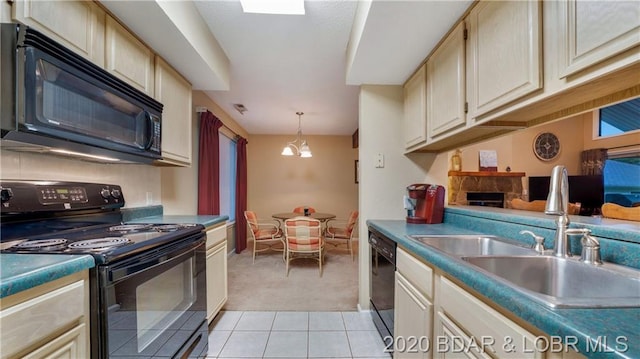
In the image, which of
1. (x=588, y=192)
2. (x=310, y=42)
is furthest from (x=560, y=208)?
(x=588, y=192)

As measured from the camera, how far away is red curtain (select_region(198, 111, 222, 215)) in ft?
9.83

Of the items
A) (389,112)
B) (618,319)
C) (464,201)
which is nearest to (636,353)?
(618,319)

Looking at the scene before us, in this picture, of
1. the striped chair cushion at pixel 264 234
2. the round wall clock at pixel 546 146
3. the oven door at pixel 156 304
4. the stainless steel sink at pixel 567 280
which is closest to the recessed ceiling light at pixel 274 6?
the oven door at pixel 156 304

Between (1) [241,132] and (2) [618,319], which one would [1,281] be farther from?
(1) [241,132]

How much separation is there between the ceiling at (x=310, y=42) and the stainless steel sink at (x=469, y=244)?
1.25 metres

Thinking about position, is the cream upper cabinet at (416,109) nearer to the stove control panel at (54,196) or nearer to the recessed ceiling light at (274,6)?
the recessed ceiling light at (274,6)

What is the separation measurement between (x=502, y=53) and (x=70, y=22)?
6.31 feet

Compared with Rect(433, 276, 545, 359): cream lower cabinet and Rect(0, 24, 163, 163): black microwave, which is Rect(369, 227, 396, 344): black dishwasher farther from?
Rect(0, 24, 163, 163): black microwave

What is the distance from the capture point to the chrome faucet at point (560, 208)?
39.5 inches

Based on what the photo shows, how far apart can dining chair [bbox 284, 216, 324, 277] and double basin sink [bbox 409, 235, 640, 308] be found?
2.01 metres

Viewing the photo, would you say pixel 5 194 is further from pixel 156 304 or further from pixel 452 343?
pixel 452 343

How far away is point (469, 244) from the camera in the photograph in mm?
1475

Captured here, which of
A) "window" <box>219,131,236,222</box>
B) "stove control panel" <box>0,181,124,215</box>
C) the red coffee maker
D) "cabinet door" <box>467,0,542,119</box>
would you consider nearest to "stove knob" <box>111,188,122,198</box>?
"stove control panel" <box>0,181,124,215</box>

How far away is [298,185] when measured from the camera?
19.0 ft
